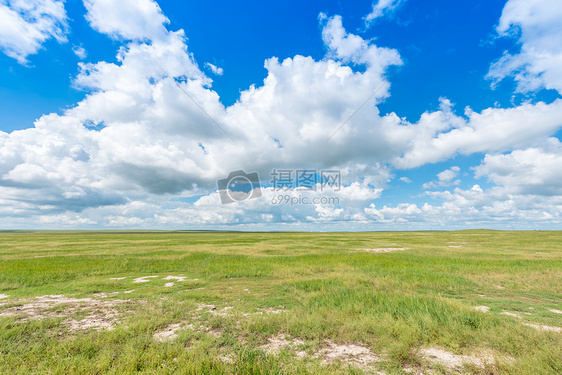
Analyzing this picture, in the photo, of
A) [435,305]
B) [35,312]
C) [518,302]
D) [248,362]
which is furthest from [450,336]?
[35,312]

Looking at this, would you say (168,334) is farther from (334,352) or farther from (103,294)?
(103,294)

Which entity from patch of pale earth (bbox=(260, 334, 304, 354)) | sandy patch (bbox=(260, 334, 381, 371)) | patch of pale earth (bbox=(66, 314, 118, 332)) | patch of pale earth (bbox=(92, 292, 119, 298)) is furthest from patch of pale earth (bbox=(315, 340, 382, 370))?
patch of pale earth (bbox=(92, 292, 119, 298))

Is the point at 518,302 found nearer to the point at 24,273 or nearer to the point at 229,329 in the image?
the point at 229,329

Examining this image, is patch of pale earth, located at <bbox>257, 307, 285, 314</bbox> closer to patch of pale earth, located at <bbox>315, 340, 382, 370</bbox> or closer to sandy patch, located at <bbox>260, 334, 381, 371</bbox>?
sandy patch, located at <bbox>260, 334, 381, 371</bbox>

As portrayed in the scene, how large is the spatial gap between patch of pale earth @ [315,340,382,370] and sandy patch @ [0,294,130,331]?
7.42 m

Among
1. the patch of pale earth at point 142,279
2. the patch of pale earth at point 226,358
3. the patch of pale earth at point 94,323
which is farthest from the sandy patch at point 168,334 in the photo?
the patch of pale earth at point 142,279

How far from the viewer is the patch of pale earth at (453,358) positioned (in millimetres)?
5863

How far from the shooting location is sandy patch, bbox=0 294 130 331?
840 cm

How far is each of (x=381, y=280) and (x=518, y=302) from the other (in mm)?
6367

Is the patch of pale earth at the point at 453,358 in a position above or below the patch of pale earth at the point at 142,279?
above

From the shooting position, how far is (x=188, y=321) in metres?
8.65

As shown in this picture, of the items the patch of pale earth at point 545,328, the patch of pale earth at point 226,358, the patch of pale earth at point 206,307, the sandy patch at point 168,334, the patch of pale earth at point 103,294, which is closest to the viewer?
the patch of pale earth at point 226,358

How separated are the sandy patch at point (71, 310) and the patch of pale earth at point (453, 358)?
10258 millimetres

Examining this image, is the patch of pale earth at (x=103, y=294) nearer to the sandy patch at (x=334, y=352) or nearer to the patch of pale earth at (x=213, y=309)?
the patch of pale earth at (x=213, y=309)
